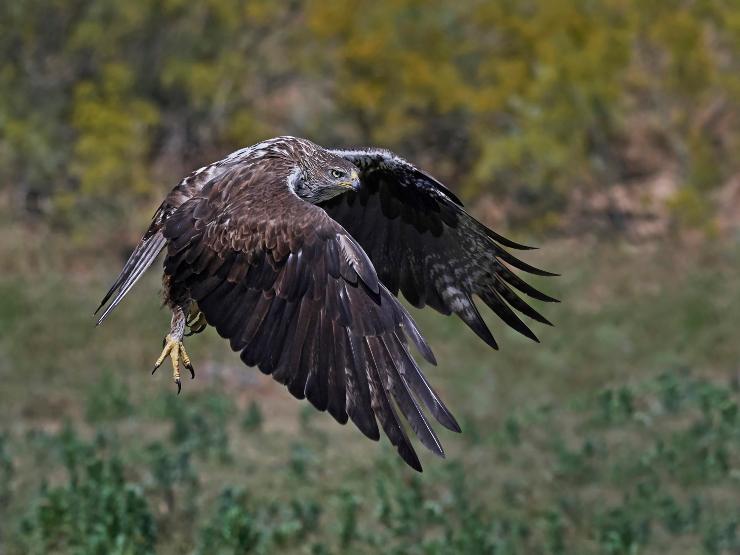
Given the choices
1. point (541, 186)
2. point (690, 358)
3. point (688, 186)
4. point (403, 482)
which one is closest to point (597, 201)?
point (541, 186)

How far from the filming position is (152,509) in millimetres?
10414

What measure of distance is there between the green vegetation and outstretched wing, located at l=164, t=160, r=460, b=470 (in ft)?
63.6

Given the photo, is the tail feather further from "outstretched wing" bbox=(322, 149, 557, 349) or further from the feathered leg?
"outstretched wing" bbox=(322, 149, 557, 349)

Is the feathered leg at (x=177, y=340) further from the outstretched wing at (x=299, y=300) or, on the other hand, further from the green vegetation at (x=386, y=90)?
the green vegetation at (x=386, y=90)

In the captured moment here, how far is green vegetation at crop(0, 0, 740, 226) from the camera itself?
85.9 feet

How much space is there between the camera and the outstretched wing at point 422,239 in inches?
315

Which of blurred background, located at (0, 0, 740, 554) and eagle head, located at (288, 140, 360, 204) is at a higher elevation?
blurred background, located at (0, 0, 740, 554)

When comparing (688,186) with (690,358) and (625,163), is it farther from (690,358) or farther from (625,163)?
(690,358)

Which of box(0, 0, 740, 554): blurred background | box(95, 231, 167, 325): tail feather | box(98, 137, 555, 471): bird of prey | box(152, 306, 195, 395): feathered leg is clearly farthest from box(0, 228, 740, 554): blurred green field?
box(95, 231, 167, 325): tail feather

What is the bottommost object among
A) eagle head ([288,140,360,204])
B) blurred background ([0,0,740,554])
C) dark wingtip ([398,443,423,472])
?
dark wingtip ([398,443,423,472])

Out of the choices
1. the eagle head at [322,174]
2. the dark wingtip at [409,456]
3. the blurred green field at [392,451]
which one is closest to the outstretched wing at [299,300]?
the dark wingtip at [409,456]

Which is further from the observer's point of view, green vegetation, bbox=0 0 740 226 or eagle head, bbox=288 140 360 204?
green vegetation, bbox=0 0 740 226

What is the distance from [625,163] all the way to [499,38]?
374 centimetres

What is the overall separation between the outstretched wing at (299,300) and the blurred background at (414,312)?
3.15m
